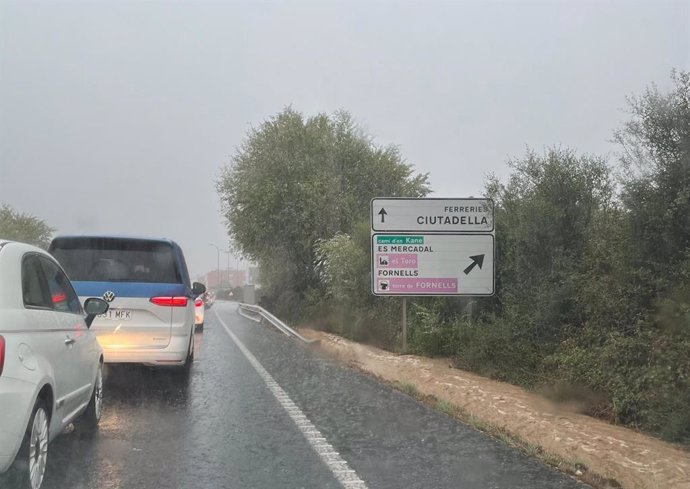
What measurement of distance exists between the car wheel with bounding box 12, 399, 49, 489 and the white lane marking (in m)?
2.24

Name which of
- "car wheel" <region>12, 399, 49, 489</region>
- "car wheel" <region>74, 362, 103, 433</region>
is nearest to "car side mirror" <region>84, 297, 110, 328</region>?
"car wheel" <region>74, 362, 103, 433</region>

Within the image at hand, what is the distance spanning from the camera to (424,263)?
12.6 metres

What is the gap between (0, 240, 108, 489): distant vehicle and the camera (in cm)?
409

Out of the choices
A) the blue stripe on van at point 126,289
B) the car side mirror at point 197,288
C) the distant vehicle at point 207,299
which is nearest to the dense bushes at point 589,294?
the car side mirror at point 197,288

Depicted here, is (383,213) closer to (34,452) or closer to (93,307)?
(93,307)

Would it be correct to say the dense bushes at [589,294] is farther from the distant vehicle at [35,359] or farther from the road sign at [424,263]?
the distant vehicle at [35,359]

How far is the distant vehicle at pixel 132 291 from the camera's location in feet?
29.3

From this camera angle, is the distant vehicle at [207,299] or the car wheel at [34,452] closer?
the car wheel at [34,452]

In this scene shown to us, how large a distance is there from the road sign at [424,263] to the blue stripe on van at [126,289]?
4.67m

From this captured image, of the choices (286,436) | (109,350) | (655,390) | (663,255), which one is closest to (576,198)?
(663,255)

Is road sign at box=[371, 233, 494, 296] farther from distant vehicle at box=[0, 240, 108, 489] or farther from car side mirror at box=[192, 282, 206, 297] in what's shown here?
distant vehicle at box=[0, 240, 108, 489]

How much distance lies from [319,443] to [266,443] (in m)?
0.52

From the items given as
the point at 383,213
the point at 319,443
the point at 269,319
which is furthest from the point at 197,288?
the point at 269,319

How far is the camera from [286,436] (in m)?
6.72
